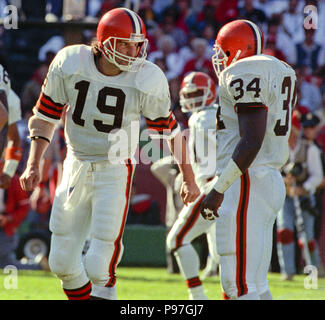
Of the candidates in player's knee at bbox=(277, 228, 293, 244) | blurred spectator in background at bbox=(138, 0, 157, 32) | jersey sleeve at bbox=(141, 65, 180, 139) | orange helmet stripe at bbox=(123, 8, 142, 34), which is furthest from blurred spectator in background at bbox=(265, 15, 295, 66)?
orange helmet stripe at bbox=(123, 8, 142, 34)

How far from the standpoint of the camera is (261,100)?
4293 millimetres

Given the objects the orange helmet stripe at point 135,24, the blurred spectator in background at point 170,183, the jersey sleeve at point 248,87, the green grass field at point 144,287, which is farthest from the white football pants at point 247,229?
the blurred spectator in background at point 170,183

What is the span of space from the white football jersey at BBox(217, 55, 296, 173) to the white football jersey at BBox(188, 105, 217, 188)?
1.97 m

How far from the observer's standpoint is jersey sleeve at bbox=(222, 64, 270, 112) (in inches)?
169

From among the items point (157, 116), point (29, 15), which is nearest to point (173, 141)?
point (157, 116)

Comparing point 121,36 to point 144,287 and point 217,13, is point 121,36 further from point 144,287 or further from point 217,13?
point 217,13

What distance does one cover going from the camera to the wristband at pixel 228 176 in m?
4.28

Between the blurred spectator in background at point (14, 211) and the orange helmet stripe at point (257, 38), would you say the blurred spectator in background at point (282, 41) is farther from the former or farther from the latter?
the orange helmet stripe at point (257, 38)

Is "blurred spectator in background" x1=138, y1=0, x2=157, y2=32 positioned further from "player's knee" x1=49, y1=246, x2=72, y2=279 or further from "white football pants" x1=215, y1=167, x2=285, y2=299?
"white football pants" x1=215, y1=167, x2=285, y2=299

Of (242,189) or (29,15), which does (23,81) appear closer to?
(29,15)

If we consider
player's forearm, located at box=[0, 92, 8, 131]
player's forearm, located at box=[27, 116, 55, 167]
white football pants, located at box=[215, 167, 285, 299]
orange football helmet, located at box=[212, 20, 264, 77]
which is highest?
orange football helmet, located at box=[212, 20, 264, 77]

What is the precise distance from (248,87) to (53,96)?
124 centimetres

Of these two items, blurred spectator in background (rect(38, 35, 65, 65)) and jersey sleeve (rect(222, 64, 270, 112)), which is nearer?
jersey sleeve (rect(222, 64, 270, 112))

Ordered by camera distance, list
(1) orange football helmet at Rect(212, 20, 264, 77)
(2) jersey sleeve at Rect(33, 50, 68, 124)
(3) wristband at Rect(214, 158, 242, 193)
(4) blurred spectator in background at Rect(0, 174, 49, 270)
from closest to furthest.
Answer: (3) wristband at Rect(214, 158, 242, 193) → (1) orange football helmet at Rect(212, 20, 264, 77) → (2) jersey sleeve at Rect(33, 50, 68, 124) → (4) blurred spectator in background at Rect(0, 174, 49, 270)
